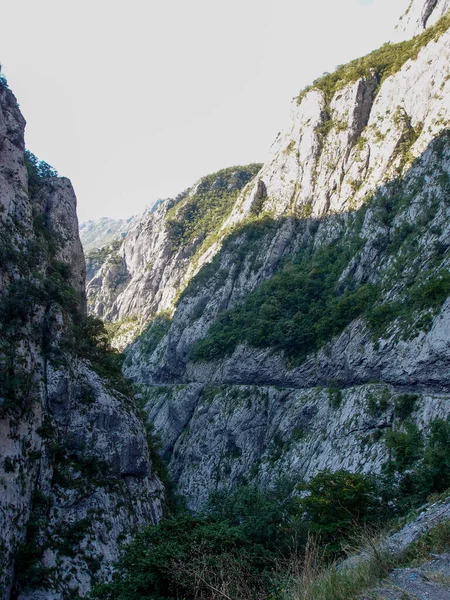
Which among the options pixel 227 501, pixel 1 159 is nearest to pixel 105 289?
pixel 1 159

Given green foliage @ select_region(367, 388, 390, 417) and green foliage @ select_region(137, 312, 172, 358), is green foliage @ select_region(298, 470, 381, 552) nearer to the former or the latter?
green foliage @ select_region(367, 388, 390, 417)

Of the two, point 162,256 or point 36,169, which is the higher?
point 162,256

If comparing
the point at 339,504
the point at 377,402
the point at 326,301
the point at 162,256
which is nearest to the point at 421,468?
the point at 339,504

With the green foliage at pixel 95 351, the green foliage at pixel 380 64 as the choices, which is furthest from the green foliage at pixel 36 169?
the green foliage at pixel 380 64

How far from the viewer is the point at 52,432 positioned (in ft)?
93.7

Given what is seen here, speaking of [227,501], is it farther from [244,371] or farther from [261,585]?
[244,371]

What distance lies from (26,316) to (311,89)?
73183 mm

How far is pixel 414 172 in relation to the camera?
50406 millimetres

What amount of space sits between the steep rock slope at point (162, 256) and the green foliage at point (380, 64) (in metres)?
37.6

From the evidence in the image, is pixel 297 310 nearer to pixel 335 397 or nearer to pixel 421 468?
pixel 335 397

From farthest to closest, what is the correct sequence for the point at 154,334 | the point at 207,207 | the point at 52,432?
the point at 207,207
the point at 154,334
the point at 52,432

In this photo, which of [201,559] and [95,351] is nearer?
[201,559]

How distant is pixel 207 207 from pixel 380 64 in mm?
Answer: 57916

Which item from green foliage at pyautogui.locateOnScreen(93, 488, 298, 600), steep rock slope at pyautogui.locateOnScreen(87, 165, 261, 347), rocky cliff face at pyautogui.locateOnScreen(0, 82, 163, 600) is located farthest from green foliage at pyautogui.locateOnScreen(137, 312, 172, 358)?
green foliage at pyautogui.locateOnScreen(93, 488, 298, 600)
